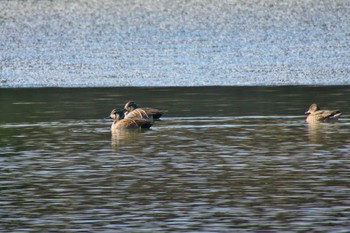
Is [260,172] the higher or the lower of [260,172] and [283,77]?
the lower

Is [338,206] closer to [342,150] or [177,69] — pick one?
[342,150]

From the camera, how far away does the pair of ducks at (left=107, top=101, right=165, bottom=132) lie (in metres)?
19.0

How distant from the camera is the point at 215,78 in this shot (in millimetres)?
25578

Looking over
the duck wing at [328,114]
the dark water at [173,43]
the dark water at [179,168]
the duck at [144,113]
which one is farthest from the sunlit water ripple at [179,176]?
the dark water at [173,43]

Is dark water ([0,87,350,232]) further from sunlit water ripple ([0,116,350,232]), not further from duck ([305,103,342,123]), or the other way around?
duck ([305,103,342,123])

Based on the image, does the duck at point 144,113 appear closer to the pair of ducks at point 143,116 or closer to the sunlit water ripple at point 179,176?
the pair of ducks at point 143,116

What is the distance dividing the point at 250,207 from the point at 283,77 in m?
14.3

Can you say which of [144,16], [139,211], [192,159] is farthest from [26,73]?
[139,211]

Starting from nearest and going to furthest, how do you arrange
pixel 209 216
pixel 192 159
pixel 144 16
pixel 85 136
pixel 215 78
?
pixel 209 216, pixel 192 159, pixel 85 136, pixel 215 78, pixel 144 16

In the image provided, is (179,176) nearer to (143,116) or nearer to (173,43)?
(143,116)

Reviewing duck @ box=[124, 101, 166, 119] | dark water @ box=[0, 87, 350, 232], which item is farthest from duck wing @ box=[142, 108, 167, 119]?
dark water @ box=[0, 87, 350, 232]

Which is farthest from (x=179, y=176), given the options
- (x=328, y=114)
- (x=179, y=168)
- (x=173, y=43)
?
(x=173, y=43)

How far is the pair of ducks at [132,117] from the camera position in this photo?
1895cm

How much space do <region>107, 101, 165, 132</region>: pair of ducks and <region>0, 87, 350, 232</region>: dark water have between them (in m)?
0.16
